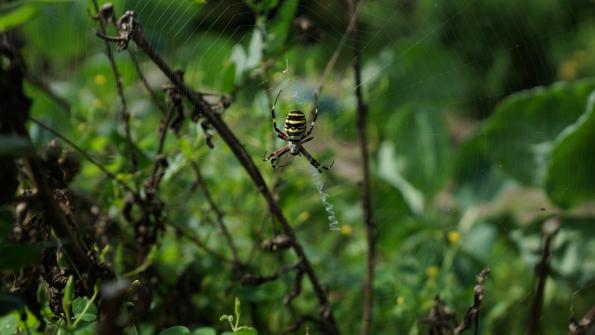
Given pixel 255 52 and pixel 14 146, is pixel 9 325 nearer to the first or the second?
pixel 14 146

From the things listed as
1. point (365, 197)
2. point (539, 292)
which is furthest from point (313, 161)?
point (539, 292)

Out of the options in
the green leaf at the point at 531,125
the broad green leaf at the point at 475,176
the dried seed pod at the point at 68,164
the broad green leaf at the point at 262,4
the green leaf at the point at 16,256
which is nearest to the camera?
the green leaf at the point at 16,256

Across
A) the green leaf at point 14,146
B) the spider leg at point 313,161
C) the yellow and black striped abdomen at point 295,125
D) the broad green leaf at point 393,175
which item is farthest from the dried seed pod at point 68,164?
the broad green leaf at point 393,175

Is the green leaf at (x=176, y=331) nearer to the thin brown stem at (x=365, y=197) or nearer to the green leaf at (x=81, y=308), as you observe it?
the green leaf at (x=81, y=308)

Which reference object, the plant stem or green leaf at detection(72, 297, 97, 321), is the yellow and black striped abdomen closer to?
the plant stem

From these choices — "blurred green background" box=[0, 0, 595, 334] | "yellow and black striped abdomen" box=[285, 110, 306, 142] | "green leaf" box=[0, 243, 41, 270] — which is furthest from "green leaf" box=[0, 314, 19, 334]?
"yellow and black striped abdomen" box=[285, 110, 306, 142]

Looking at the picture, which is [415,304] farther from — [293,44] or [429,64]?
[429,64]
